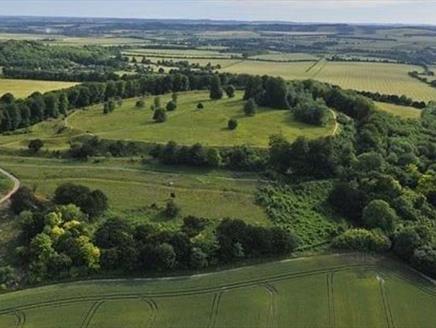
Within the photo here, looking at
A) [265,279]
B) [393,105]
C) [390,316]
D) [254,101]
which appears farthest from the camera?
[393,105]

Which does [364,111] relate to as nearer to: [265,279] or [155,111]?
[155,111]

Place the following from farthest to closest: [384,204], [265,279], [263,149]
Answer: [263,149]
[384,204]
[265,279]

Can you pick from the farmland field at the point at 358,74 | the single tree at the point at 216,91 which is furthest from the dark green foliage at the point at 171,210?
the farmland field at the point at 358,74

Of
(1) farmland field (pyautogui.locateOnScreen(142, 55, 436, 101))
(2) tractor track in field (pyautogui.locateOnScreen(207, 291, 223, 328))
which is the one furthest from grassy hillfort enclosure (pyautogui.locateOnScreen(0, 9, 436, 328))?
(1) farmland field (pyautogui.locateOnScreen(142, 55, 436, 101))

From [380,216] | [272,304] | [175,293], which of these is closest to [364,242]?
[380,216]

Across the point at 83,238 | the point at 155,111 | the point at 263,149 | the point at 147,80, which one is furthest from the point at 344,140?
the point at 147,80

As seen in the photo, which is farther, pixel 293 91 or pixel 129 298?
pixel 293 91
